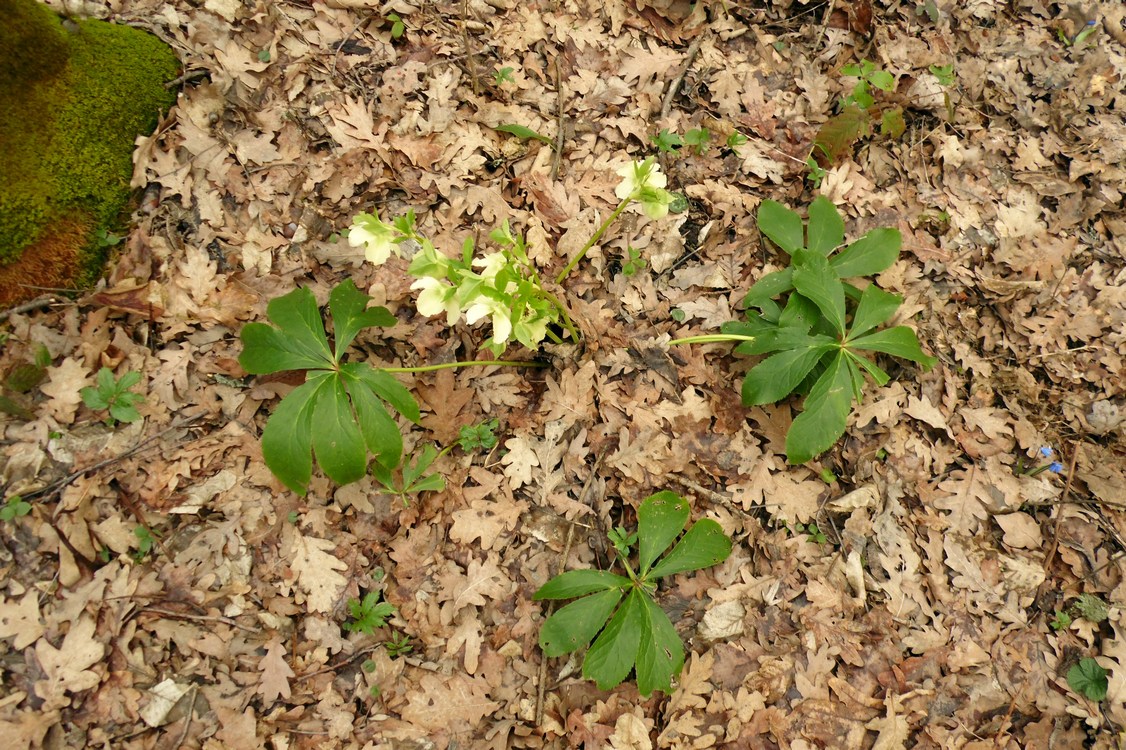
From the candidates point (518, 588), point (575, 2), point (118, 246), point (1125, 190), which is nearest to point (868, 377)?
A: point (518, 588)

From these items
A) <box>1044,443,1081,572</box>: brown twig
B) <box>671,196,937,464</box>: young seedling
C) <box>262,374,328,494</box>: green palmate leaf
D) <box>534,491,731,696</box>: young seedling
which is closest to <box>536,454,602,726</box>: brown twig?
<box>534,491,731,696</box>: young seedling

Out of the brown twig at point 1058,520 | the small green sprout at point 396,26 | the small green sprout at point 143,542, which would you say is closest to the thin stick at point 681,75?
the small green sprout at point 396,26

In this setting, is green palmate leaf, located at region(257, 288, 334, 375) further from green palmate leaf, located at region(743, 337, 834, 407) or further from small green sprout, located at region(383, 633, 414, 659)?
green palmate leaf, located at region(743, 337, 834, 407)

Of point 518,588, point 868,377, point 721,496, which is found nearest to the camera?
point 518,588

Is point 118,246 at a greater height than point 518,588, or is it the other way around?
point 118,246

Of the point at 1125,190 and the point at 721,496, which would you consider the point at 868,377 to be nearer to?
the point at 721,496

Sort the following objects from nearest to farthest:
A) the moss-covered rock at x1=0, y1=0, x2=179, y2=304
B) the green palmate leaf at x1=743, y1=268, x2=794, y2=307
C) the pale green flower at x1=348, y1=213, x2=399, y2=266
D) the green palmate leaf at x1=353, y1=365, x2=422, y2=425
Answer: the pale green flower at x1=348, y1=213, x2=399, y2=266, the green palmate leaf at x1=353, y1=365, x2=422, y2=425, the moss-covered rock at x1=0, y1=0, x2=179, y2=304, the green palmate leaf at x1=743, y1=268, x2=794, y2=307
